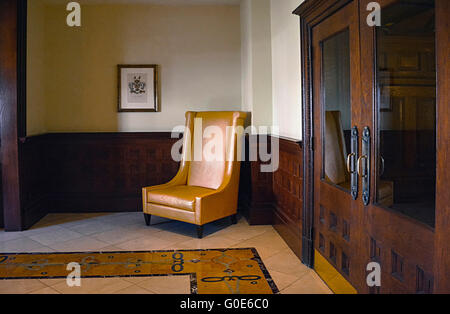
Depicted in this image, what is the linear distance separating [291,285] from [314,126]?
48.7 inches

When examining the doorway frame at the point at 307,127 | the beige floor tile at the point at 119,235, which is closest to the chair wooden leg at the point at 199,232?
the beige floor tile at the point at 119,235

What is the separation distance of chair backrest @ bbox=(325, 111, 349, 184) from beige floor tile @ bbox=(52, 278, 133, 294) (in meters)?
1.72

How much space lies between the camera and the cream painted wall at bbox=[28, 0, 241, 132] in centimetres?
583

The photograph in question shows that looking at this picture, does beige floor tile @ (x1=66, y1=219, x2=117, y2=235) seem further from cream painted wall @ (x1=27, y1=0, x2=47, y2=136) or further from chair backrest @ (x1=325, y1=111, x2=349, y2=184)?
chair backrest @ (x1=325, y1=111, x2=349, y2=184)

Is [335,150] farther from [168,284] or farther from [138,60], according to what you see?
[138,60]

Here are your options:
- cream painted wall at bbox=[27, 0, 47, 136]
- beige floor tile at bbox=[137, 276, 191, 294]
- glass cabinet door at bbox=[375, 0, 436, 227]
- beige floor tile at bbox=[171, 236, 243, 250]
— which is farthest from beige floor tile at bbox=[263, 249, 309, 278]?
cream painted wall at bbox=[27, 0, 47, 136]

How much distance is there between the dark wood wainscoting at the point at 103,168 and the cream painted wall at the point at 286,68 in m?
1.81

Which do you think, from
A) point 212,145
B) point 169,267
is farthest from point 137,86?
point 169,267

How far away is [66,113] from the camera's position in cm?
587

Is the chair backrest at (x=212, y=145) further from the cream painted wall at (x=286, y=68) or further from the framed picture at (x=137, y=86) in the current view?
the framed picture at (x=137, y=86)

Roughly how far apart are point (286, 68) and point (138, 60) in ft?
7.92
